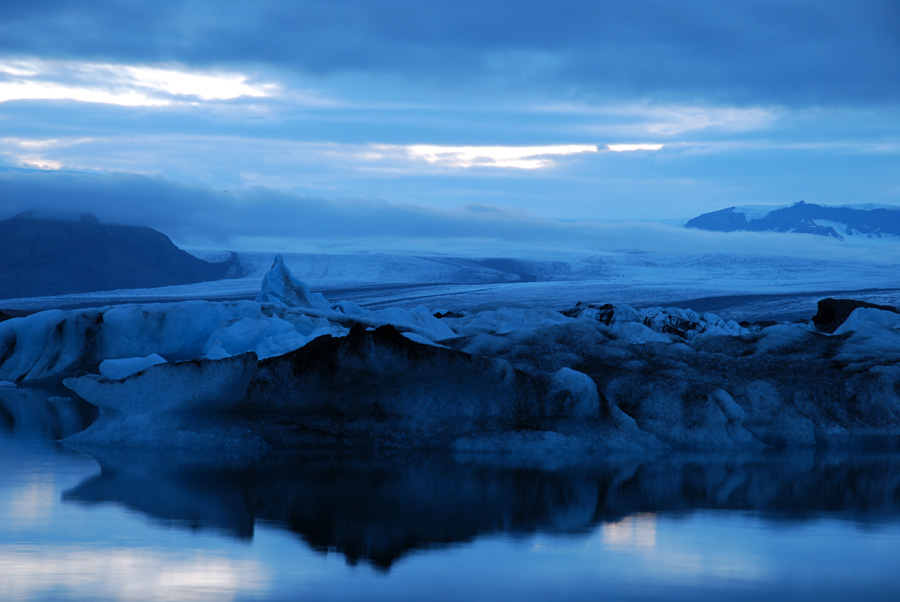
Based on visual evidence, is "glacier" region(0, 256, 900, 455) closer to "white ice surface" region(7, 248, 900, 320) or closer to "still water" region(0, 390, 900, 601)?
"still water" region(0, 390, 900, 601)

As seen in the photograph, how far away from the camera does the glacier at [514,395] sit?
909 cm

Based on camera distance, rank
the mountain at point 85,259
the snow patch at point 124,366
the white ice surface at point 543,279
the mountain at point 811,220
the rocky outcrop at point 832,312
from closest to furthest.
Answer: the snow patch at point 124,366 → the rocky outcrop at point 832,312 → the white ice surface at point 543,279 → the mountain at point 85,259 → the mountain at point 811,220

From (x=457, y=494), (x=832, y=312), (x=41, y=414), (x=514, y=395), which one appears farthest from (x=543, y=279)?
(x=457, y=494)

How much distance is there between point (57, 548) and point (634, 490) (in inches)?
153

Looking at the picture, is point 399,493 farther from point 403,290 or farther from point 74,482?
point 403,290

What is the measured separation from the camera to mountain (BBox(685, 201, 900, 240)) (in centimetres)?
15288

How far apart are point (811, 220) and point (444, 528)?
165 metres

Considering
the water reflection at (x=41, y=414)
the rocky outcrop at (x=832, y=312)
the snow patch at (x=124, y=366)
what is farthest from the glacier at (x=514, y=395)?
the rocky outcrop at (x=832, y=312)

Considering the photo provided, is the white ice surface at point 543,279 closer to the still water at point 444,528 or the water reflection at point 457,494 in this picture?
the water reflection at point 457,494

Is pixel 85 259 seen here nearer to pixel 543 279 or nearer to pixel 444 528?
pixel 543 279

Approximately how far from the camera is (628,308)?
22906 millimetres

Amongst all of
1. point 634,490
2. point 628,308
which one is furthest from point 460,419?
point 628,308

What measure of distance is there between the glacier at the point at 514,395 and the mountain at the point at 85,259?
6893cm

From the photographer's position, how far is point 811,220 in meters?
162
